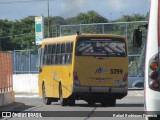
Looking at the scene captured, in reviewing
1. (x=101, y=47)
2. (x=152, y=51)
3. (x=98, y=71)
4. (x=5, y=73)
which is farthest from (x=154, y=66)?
(x=101, y=47)

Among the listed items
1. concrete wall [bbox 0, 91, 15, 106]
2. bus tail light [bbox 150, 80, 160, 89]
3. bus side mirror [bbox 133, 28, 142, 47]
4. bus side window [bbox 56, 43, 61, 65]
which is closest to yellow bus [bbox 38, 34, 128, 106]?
bus side window [bbox 56, 43, 61, 65]

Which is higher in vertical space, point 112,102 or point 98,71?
point 98,71

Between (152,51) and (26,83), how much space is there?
3775cm

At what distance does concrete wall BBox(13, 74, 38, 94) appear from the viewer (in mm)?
46469

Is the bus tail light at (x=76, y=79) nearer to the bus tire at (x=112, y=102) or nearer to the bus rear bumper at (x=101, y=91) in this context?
the bus rear bumper at (x=101, y=91)

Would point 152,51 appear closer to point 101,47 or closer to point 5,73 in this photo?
point 5,73

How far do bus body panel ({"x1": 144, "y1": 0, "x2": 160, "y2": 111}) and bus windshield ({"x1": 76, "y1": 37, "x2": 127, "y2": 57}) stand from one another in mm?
15584

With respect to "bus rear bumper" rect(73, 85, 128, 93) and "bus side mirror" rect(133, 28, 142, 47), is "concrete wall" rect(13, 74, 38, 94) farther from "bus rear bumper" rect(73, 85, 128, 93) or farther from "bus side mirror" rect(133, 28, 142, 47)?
"bus side mirror" rect(133, 28, 142, 47)

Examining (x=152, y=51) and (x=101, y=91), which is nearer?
(x=152, y=51)

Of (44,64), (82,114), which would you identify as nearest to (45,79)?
(44,64)

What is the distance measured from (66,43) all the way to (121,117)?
8051 mm

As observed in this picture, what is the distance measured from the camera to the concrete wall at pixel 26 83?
46469mm

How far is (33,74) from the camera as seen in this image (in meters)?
46.8

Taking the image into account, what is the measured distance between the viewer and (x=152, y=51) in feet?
32.3
